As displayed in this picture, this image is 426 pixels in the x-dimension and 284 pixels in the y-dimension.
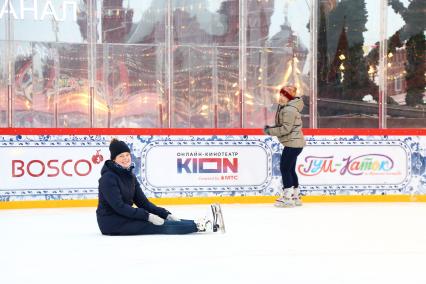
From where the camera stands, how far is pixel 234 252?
4688mm

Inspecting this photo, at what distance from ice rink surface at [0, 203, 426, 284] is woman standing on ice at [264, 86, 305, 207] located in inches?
37.7

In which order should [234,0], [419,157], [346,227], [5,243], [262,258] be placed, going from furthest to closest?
1. [234,0]
2. [419,157]
3. [346,227]
4. [5,243]
5. [262,258]

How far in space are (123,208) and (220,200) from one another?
337 cm

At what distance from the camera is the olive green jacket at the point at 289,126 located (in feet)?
26.6

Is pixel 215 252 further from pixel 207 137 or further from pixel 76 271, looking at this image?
pixel 207 137

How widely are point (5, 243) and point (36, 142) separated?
3.12 m

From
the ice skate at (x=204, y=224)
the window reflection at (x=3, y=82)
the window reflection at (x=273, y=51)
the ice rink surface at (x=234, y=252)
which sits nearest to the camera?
the ice rink surface at (x=234, y=252)

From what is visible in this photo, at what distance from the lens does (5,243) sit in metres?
5.22

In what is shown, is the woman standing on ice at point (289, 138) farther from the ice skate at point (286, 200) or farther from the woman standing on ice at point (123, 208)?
the woman standing on ice at point (123, 208)

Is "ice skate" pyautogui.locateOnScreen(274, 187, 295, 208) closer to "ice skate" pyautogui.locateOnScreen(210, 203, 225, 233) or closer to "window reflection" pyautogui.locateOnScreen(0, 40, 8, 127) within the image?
"ice skate" pyautogui.locateOnScreen(210, 203, 225, 233)

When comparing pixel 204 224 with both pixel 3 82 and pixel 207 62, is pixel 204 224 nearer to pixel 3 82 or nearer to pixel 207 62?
pixel 207 62

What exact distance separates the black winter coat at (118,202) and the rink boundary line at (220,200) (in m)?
2.78

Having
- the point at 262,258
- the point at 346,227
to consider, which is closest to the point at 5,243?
the point at 262,258

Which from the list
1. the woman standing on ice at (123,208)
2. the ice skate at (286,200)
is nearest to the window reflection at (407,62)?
the ice skate at (286,200)
